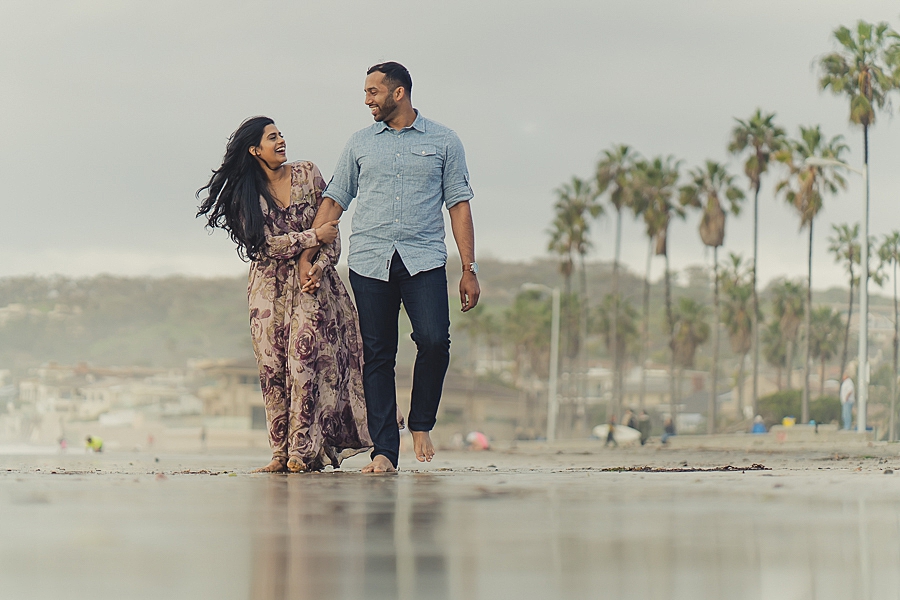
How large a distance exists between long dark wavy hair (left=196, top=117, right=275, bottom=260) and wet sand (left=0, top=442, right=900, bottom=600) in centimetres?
258

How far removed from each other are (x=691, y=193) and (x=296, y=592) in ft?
204

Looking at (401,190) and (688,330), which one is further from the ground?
(688,330)

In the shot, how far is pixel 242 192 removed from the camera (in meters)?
6.84

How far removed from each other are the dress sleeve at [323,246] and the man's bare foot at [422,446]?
1018 millimetres

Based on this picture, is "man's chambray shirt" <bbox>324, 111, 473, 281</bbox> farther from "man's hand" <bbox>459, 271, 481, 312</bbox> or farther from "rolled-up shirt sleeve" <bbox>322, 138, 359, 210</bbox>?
A: "man's hand" <bbox>459, 271, 481, 312</bbox>

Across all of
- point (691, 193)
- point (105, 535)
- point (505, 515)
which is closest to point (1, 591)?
point (105, 535)

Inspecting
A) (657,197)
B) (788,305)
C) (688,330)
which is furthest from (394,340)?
(788,305)

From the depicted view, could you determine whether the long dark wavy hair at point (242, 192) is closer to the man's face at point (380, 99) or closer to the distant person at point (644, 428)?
the man's face at point (380, 99)

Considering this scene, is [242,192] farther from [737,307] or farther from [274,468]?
[737,307]

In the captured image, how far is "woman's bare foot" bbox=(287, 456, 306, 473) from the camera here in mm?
6391

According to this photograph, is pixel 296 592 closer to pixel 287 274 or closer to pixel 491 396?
pixel 287 274

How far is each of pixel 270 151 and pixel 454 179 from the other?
1063 millimetres

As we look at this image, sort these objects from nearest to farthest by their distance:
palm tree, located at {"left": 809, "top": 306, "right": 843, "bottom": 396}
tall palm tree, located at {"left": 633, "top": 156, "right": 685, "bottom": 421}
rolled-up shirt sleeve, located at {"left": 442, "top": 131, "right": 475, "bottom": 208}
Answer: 1. rolled-up shirt sleeve, located at {"left": 442, "top": 131, "right": 475, "bottom": 208}
2. tall palm tree, located at {"left": 633, "top": 156, "right": 685, "bottom": 421}
3. palm tree, located at {"left": 809, "top": 306, "right": 843, "bottom": 396}

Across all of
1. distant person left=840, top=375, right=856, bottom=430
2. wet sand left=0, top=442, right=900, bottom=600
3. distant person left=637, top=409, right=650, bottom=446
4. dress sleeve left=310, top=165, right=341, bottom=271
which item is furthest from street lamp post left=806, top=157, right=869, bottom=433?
wet sand left=0, top=442, right=900, bottom=600
